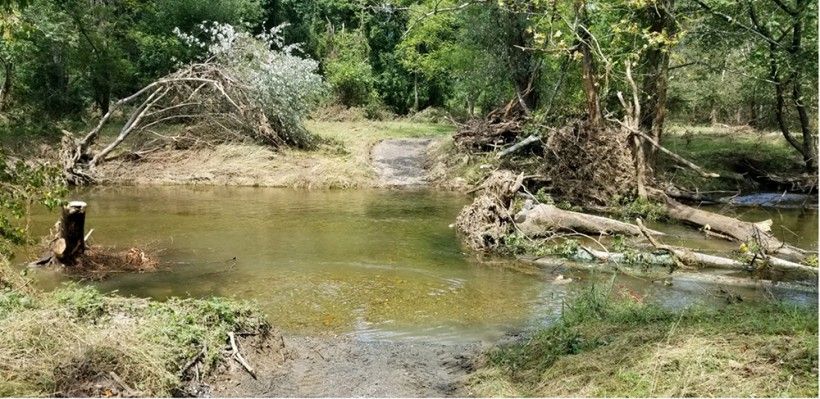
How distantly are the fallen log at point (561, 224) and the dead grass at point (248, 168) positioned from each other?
299 inches

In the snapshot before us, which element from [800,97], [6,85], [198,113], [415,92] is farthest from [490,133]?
[415,92]

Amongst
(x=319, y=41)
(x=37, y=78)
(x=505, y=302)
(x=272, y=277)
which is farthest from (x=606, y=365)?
(x=319, y=41)

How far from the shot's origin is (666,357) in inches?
201

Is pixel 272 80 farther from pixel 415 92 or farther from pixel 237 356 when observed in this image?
pixel 415 92

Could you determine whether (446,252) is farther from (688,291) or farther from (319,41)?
(319,41)

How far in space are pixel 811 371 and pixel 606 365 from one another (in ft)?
4.45

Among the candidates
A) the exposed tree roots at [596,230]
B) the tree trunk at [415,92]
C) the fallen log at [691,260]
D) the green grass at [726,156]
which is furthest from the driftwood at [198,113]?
the tree trunk at [415,92]

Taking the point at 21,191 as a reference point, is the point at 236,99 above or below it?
above

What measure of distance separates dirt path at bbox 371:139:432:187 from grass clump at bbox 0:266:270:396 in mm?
13313

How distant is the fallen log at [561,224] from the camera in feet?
40.5

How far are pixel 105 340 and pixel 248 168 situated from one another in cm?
1502

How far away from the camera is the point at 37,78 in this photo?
79.7 feet

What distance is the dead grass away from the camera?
19.5m

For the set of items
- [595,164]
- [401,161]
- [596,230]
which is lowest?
[596,230]
